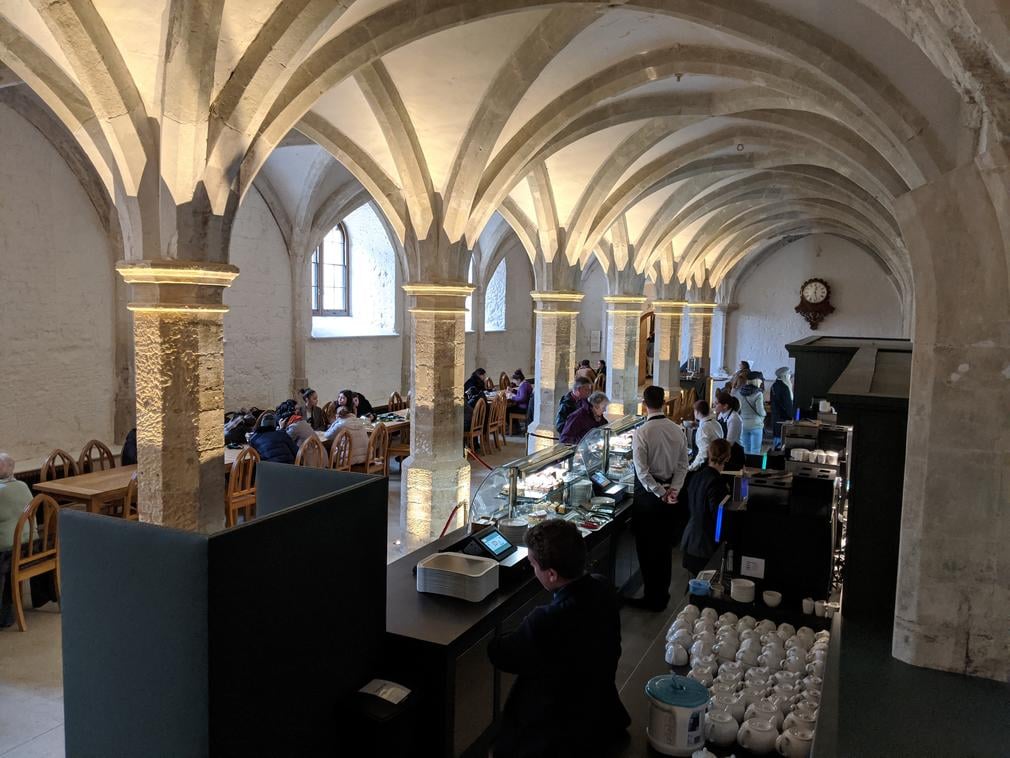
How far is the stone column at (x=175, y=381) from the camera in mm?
4473

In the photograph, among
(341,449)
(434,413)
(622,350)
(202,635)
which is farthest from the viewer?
(622,350)

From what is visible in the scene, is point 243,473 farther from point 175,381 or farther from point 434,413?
point 175,381

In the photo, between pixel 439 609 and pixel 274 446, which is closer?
pixel 439 609

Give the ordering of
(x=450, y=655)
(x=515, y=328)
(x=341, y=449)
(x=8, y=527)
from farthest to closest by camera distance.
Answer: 1. (x=515, y=328)
2. (x=341, y=449)
3. (x=8, y=527)
4. (x=450, y=655)

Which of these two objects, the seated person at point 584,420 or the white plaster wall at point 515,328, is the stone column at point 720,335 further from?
the seated person at point 584,420

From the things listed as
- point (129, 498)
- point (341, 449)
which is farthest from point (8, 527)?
point (341, 449)

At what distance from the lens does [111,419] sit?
965 centimetres

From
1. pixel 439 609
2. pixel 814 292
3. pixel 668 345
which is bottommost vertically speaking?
pixel 439 609

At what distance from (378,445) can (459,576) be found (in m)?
5.62

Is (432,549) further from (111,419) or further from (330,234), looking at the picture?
(330,234)

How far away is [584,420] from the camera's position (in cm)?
696

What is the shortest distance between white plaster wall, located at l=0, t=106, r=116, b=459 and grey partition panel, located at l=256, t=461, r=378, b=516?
6.90m

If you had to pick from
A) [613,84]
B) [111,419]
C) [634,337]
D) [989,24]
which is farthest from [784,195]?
[989,24]

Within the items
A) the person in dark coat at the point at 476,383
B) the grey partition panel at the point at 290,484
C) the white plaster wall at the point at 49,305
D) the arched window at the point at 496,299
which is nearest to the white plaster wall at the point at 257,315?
the white plaster wall at the point at 49,305
